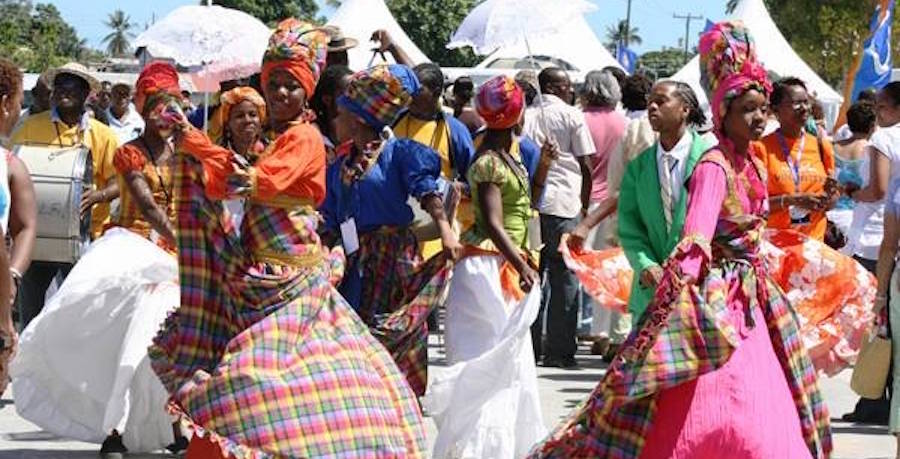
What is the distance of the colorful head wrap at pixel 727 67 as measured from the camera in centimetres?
720

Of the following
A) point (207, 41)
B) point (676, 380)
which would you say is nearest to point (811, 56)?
point (207, 41)

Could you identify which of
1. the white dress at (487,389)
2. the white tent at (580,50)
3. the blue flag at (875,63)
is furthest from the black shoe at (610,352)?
the white tent at (580,50)

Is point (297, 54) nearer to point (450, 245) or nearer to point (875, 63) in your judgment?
point (450, 245)

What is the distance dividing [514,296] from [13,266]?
3243mm

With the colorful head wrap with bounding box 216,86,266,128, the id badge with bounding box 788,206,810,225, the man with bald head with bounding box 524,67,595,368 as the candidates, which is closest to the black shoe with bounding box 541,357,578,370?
the man with bald head with bounding box 524,67,595,368

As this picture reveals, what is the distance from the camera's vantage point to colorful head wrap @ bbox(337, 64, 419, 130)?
8.12 m

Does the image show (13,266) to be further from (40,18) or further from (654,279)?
(40,18)

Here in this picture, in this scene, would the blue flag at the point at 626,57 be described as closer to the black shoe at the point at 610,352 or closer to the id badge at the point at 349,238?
the black shoe at the point at 610,352

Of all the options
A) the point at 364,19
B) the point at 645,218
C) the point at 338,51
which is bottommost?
the point at 364,19

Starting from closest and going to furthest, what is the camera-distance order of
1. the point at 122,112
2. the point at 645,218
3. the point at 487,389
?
the point at 645,218 < the point at 487,389 < the point at 122,112

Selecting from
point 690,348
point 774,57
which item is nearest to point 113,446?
point 690,348

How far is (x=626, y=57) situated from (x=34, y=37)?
5184 centimetres

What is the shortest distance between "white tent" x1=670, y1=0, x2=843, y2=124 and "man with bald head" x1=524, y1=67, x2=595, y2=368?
14901 mm

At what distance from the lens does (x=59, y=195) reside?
10.5 meters
